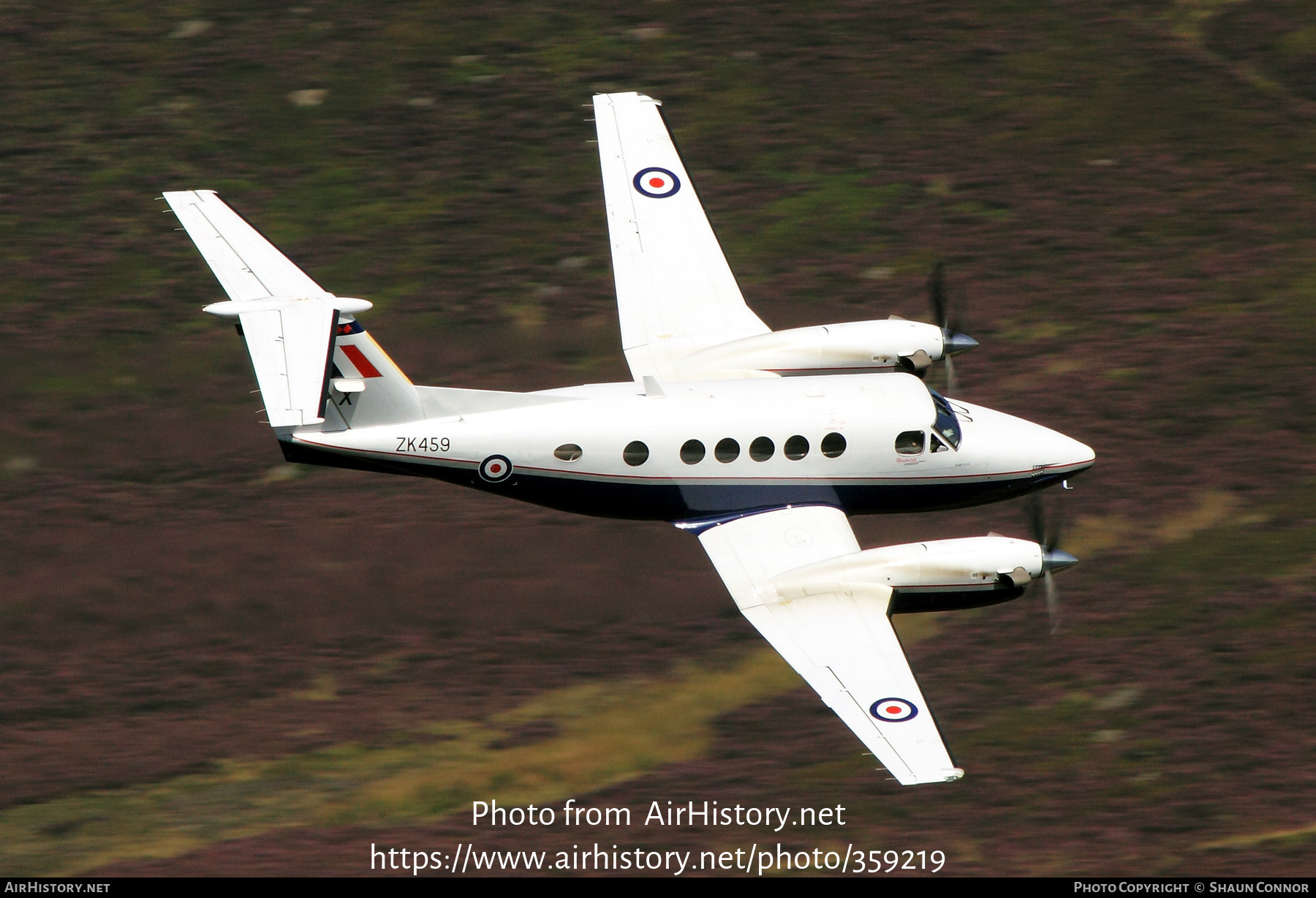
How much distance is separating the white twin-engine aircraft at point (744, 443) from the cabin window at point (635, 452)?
0.12 ft

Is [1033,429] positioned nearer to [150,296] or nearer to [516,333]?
[516,333]

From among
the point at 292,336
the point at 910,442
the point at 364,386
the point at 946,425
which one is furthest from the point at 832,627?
the point at 292,336

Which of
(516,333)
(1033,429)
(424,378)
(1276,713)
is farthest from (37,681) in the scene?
(1276,713)

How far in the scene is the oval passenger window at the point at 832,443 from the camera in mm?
25875

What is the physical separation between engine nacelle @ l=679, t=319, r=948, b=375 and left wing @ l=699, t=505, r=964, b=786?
2823 millimetres

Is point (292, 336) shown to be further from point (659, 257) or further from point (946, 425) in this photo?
point (946, 425)

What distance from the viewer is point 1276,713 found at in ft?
84.8

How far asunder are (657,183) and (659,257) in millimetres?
1640

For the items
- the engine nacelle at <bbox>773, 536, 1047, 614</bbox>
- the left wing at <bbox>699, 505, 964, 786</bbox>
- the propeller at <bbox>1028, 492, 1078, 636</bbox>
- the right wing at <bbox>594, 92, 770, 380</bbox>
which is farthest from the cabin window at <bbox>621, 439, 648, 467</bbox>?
the propeller at <bbox>1028, 492, 1078, 636</bbox>

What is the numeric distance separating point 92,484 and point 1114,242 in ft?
71.4

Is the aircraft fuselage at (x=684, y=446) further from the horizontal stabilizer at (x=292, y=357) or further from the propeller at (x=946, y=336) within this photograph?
the horizontal stabilizer at (x=292, y=357)

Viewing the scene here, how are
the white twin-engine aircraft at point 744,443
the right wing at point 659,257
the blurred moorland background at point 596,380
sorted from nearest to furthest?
the white twin-engine aircraft at point 744,443
the blurred moorland background at point 596,380
the right wing at point 659,257

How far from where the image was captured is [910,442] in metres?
26.2

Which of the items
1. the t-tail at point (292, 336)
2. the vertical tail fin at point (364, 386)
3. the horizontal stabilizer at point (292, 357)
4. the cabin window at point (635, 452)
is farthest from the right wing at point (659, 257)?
the horizontal stabilizer at point (292, 357)
